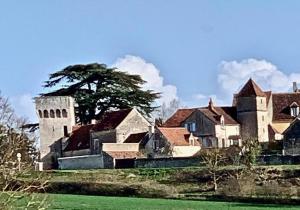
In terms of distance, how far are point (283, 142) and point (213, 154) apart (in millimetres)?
14814

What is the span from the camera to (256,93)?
77875 millimetres

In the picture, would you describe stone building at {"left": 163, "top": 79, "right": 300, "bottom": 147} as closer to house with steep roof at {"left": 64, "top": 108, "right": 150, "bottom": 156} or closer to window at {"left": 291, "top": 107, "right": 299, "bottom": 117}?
window at {"left": 291, "top": 107, "right": 299, "bottom": 117}

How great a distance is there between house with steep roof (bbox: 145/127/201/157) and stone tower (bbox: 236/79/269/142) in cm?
881

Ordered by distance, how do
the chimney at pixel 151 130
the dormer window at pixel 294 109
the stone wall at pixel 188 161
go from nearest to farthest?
the stone wall at pixel 188 161 → the chimney at pixel 151 130 → the dormer window at pixel 294 109

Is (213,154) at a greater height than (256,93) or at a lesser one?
lesser

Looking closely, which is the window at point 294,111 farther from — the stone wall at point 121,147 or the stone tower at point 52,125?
the stone tower at point 52,125

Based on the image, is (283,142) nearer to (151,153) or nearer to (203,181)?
(151,153)

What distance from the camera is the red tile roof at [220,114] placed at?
7621cm

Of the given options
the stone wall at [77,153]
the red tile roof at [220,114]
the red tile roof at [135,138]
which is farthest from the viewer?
the red tile roof at [220,114]

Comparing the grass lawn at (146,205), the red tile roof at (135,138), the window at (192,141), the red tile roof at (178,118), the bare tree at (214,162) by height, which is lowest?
the grass lawn at (146,205)

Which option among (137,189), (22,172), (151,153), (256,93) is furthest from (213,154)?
(22,172)

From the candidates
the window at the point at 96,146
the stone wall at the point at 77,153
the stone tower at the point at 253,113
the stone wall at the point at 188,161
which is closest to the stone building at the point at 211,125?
the stone tower at the point at 253,113

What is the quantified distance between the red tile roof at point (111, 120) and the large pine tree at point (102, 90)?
3345 millimetres

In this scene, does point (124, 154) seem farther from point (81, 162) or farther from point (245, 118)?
point (245, 118)
